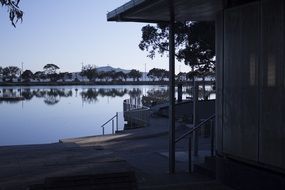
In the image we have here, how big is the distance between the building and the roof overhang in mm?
18

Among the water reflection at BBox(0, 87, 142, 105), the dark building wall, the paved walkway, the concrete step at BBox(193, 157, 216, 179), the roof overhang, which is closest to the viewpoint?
the dark building wall

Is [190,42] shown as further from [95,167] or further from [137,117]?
[95,167]

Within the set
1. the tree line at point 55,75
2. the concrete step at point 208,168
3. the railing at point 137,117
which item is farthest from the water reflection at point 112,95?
the tree line at point 55,75

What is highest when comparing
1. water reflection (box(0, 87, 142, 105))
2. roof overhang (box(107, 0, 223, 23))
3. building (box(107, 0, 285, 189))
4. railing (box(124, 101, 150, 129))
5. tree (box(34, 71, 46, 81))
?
tree (box(34, 71, 46, 81))

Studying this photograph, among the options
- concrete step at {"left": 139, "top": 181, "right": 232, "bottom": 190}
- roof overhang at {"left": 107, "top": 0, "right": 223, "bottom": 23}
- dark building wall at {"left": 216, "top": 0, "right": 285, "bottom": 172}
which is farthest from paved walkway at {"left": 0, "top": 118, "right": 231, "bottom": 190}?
roof overhang at {"left": 107, "top": 0, "right": 223, "bottom": 23}

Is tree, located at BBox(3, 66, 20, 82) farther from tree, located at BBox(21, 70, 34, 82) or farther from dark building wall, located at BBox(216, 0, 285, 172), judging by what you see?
dark building wall, located at BBox(216, 0, 285, 172)

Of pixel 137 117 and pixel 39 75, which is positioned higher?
pixel 39 75

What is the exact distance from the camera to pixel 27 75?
18412cm

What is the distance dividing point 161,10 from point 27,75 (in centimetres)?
17919

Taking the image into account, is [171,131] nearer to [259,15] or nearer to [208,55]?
[259,15]

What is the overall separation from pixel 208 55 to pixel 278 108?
22502 millimetres

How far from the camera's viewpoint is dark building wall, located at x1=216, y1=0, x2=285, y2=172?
7629mm

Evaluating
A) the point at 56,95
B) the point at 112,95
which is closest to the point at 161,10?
the point at 112,95

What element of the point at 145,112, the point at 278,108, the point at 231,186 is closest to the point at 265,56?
the point at 278,108
